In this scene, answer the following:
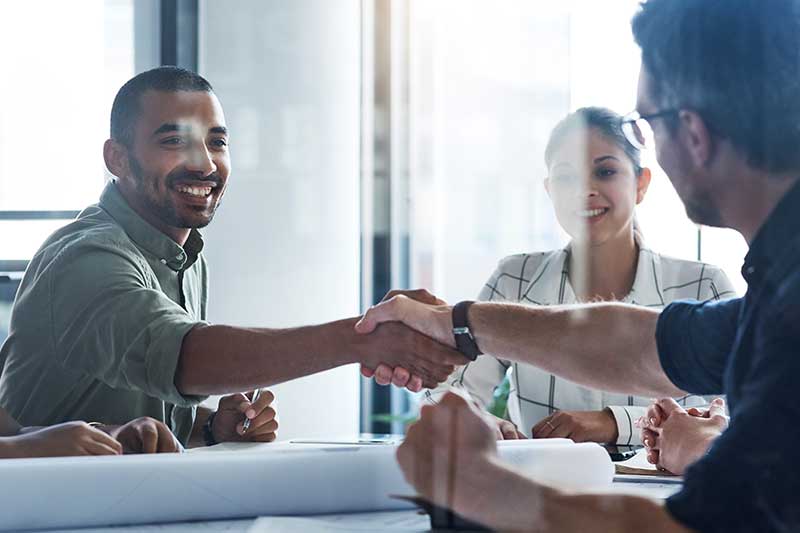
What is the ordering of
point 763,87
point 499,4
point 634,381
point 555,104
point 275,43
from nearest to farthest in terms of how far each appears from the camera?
point 763,87 → point 634,381 → point 555,104 → point 499,4 → point 275,43

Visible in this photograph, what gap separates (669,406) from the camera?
0.91 m

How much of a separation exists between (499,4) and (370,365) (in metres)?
0.63

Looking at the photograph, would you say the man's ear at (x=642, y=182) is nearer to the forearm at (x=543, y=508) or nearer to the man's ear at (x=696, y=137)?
the man's ear at (x=696, y=137)

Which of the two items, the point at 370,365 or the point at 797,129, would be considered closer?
the point at 797,129

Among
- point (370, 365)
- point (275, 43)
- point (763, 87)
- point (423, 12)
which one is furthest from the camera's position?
point (275, 43)

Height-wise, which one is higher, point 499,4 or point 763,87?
point 499,4

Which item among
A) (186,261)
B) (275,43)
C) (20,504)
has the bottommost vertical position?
(20,504)

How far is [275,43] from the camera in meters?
1.77

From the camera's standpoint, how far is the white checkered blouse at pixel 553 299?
41.3 inches

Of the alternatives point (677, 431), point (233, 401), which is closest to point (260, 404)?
point (233, 401)

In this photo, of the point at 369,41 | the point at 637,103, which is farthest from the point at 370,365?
the point at 369,41

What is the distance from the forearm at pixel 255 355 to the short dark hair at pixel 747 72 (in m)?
0.60

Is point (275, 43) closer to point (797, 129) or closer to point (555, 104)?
point (555, 104)

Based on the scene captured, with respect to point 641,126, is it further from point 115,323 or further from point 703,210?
point 115,323
